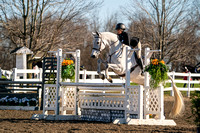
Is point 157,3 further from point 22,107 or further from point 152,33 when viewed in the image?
point 22,107

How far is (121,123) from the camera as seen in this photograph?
22.5 feet

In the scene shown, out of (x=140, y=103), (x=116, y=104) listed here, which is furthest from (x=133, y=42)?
(x=140, y=103)

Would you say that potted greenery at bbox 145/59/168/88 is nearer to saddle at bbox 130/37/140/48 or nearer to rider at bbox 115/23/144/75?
rider at bbox 115/23/144/75

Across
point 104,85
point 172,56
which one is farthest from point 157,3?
point 104,85

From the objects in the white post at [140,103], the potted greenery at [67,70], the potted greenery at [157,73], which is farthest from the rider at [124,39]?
the potted greenery at [67,70]

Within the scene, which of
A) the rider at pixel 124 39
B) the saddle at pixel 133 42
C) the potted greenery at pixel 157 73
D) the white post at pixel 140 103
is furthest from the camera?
the saddle at pixel 133 42

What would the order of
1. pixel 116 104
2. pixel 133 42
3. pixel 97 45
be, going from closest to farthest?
pixel 116 104 → pixel 97 45 → pixel 133 42

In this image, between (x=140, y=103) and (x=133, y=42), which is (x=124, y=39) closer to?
(x=133, y=42)

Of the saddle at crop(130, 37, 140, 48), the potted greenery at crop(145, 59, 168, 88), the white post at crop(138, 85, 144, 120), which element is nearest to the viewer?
the white post at crop(138, 85, 144, 120)

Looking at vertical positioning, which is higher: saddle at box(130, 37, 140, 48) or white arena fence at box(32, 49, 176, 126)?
saddle at box(130, 37, 140, 48)

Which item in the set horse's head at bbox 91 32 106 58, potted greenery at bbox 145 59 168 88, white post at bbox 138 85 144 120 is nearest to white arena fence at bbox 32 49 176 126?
Answer: white post at bbox 138 85 144 120

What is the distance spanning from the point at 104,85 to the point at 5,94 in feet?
16.0

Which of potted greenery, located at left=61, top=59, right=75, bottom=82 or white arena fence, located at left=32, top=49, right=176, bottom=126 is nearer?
white arena fence, located at left=32, top=49, right=176, bottom=126

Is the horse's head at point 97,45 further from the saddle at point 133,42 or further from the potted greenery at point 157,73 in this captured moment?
the potted greenery at point 157,73
